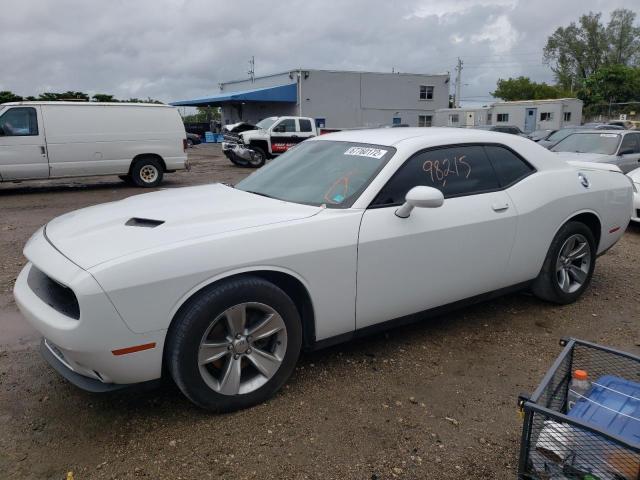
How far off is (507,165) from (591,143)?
301 inches

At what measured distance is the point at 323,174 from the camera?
11.8 ft

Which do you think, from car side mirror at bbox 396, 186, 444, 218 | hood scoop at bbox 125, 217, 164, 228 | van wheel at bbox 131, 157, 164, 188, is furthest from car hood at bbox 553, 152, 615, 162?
van wheel at bbox 131, 157, 164, 188

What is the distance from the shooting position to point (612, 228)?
473 centimetres

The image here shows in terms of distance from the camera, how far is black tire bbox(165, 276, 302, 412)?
8.58 ft

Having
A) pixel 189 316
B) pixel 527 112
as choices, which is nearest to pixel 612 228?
pixel 189 316

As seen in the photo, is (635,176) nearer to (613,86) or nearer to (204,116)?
(613,86)

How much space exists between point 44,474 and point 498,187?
132 inches

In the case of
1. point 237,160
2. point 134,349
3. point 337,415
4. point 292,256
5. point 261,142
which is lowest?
point 337,415

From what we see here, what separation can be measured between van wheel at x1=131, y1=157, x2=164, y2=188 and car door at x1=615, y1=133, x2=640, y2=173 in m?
10.2

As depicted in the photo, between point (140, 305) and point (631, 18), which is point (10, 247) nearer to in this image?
point (140, 305)

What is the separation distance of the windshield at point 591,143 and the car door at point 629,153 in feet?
0.45

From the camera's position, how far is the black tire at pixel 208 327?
2.62 metres

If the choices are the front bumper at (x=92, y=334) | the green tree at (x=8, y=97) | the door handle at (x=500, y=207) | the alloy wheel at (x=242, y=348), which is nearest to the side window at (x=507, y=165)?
the door handle at (x=500, y=207)

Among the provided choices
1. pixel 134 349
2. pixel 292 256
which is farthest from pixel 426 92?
pixel 134 349
